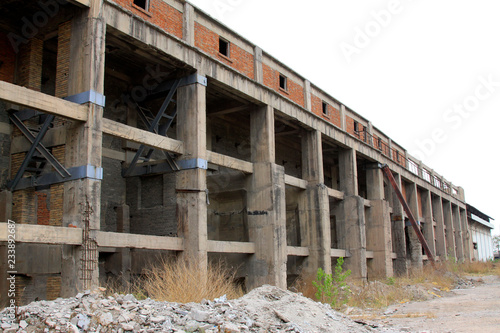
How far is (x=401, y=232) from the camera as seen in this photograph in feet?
92.8

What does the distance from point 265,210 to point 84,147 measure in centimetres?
735

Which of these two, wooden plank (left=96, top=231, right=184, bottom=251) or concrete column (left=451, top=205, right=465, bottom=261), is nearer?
wooden plank (left=96, top=231, right=184, bottom=251)

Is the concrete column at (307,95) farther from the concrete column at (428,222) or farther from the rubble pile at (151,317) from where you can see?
the concrete column at (428,222)

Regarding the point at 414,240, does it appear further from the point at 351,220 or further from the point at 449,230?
the point at 449,230

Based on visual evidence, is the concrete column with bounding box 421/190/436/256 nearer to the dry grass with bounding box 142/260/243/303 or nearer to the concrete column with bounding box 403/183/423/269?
the concrete column with bounding box 403/183/423/269

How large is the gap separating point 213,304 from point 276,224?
302 inches

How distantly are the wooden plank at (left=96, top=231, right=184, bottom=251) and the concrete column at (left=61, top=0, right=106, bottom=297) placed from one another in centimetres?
40

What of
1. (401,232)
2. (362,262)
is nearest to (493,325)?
(362,262)

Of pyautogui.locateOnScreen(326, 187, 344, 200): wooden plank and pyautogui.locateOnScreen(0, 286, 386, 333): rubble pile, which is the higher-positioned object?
pyautogui.locateOnScreen(326, 187, 344, 200): wooden plank

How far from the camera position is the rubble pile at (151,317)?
23.4ft

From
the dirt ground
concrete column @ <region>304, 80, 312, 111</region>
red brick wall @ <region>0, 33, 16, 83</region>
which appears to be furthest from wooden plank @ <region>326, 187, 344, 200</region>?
red brick wall @ <region>0, 33, 16, 83</region>

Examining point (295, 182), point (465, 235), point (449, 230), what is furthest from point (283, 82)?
point (465, 235)

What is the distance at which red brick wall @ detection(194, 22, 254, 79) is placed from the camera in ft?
48.4

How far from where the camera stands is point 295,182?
19109mm
